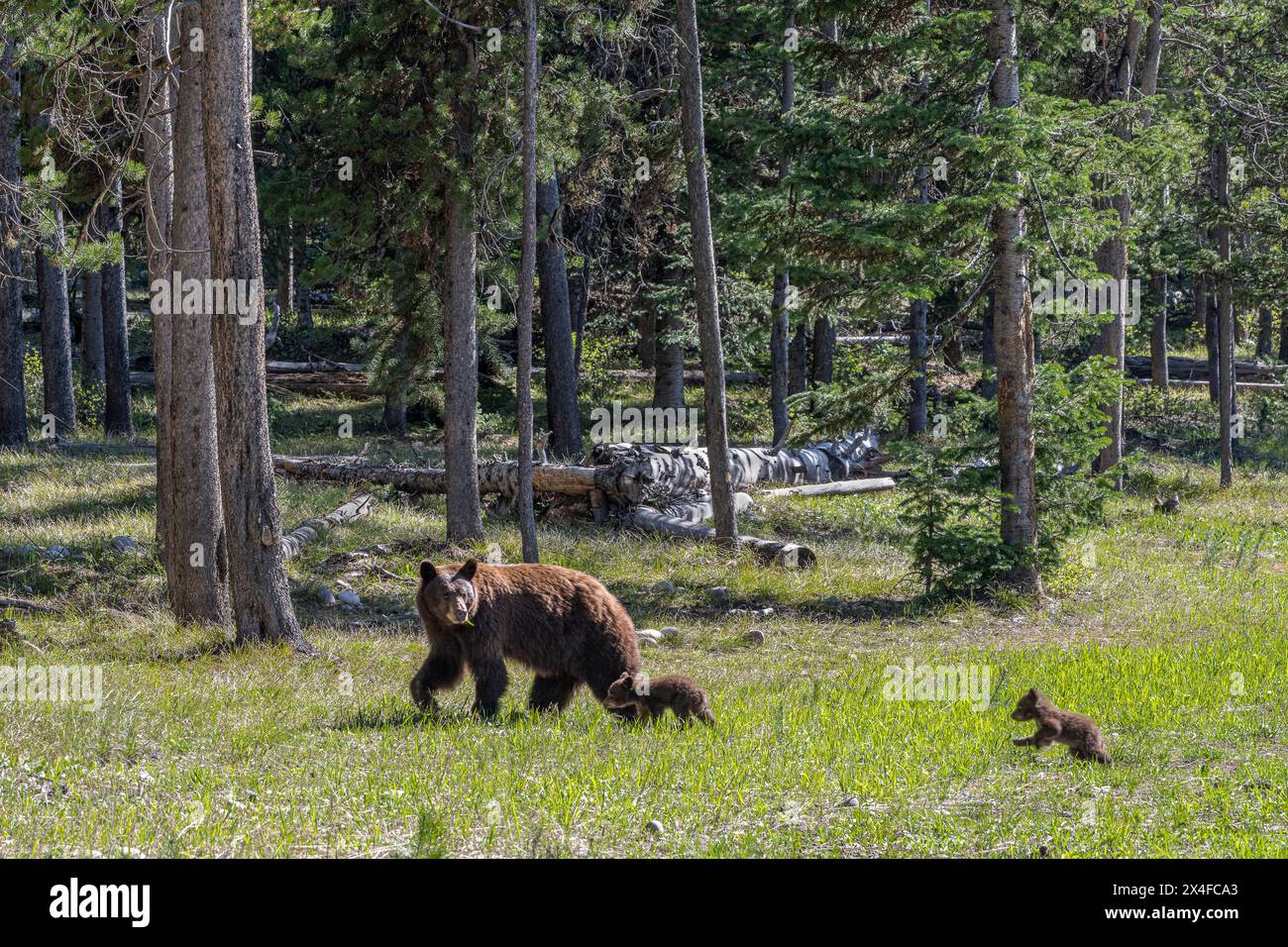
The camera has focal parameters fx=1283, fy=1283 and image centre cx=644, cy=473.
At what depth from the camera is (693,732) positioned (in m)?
9.55

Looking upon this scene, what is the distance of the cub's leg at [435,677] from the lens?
9812 mm

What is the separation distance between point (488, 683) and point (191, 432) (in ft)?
19.9

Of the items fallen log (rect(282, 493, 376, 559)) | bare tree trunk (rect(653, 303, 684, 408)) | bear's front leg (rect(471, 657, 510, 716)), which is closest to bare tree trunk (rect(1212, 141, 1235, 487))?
bare tree trunk (rect(653, 303, 684, 408))

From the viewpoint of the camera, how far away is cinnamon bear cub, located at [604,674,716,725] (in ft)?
32.1

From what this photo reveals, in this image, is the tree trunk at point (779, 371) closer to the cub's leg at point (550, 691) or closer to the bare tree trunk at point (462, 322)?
the bare tree trunk at point (462, 322)

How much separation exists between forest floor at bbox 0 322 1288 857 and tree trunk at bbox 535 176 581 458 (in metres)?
8.45

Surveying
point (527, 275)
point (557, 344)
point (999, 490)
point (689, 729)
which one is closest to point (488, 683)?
point (689, 729)

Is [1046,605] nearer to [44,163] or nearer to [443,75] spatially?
[443,75]

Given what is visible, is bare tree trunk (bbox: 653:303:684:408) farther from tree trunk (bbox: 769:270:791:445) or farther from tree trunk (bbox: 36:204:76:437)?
tree trunk (bbox: 36:204:76:437)

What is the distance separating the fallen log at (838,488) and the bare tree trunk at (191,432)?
12484 millimetres

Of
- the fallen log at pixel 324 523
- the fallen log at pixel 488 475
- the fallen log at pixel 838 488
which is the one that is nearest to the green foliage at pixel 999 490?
the fallen log at pixel 488 475

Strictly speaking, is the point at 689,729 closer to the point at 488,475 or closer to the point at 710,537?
the point at 710,537

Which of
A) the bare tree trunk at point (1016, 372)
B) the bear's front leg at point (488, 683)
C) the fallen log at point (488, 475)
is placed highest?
the bare tree trunk at point (1016, 372)

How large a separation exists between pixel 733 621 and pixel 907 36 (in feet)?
25.2
